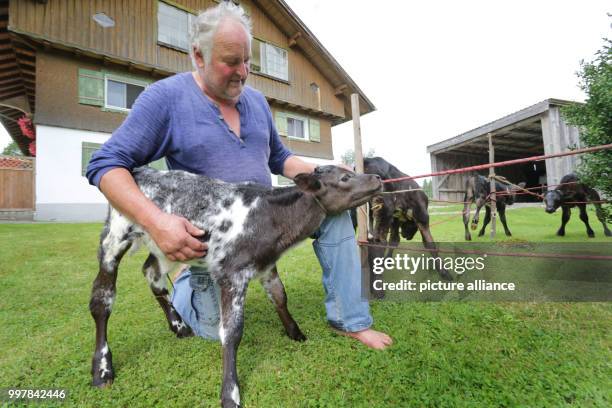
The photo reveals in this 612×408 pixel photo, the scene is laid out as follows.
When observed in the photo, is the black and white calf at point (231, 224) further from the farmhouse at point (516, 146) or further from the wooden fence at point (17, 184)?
the wooden fence at point (17, 184)

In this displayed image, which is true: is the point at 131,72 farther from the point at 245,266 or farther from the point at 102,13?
the point at 245,266

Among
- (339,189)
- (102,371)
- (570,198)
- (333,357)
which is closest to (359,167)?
(339,189)

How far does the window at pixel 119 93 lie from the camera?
13.2 metres

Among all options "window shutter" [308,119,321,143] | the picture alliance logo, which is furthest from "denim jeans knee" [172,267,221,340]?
"window shutter" [308,119,321,143]

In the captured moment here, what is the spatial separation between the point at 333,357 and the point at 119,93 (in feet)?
49.7

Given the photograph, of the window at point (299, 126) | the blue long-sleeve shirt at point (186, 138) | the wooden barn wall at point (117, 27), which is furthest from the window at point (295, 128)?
the blue long-sleeve shirt at point (186, 138)

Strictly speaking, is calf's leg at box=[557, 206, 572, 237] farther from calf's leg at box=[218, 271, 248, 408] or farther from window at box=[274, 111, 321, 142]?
window at box=[274, 111, 321, 142]

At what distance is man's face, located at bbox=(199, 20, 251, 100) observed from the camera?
2223 millimetres

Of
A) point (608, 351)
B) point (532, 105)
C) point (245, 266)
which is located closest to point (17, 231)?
point (245, 266)

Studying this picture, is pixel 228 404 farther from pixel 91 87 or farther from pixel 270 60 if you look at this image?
pixel 270 60

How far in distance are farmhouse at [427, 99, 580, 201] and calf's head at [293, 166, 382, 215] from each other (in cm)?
615

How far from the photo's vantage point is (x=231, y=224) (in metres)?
2.18

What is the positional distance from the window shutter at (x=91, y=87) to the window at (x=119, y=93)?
269 millimetres

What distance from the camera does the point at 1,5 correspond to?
36.3 feet
